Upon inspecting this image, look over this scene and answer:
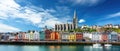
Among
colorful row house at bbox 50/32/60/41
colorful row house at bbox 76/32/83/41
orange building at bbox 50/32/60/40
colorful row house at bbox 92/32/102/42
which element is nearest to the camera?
colorful row house at bbox 92/32/102/42

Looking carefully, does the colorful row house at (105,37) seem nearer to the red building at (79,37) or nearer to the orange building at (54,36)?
the red building at (79,37)

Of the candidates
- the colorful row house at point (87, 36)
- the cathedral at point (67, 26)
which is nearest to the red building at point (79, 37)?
the colorful row house at point (87, 36)

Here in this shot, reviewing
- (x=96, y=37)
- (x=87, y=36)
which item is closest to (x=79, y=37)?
(x=87, y=36)

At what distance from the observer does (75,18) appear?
15112cm

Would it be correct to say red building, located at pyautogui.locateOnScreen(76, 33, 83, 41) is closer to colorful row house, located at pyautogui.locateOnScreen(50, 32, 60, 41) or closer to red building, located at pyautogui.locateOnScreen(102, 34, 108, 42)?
colorful row house, located at pyautogui.locateOnScreen(50, 32, 60, 41)

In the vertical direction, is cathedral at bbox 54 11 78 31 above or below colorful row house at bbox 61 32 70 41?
above

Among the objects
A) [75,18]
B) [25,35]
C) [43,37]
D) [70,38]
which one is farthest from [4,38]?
[75,18]

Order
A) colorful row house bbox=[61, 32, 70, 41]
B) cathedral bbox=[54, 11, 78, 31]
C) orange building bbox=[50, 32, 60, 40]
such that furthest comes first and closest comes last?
cathedral bbox=[54, 11, 78, 31], colorful row house bbox=[61, 32, 70, 41], orange building bbox=[50, 32, 60, 40]

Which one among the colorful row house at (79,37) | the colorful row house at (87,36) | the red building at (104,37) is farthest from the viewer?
the colorful row house at (79,37)

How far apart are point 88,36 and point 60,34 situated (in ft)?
39.6

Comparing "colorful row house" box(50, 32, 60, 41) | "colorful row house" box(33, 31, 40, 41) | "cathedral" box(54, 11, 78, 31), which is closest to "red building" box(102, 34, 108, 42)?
"colorful row house" box(50, 32, 60, 41)

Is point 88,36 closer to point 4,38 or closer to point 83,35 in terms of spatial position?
point 83,35

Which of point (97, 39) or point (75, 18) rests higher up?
point (75, 18)

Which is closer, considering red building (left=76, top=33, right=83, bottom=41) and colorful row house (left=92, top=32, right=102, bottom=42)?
colorful row house (left=92, top=32, right=102, bottom=42)
